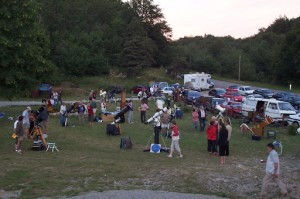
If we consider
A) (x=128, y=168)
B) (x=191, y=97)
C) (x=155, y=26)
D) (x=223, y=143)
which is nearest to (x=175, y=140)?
(x=223, y=143)

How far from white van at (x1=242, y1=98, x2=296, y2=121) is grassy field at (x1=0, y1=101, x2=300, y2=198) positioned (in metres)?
6.16

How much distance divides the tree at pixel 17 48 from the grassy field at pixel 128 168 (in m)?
7.06

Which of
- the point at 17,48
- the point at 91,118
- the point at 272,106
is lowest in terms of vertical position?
the point at 91,118

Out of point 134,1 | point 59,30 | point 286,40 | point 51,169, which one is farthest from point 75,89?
point 51,169

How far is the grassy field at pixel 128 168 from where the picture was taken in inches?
523

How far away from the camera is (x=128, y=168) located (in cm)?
1591

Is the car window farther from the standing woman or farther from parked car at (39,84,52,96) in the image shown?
parked car at (39,84,52,96)

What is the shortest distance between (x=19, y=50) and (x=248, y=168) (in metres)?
19.4

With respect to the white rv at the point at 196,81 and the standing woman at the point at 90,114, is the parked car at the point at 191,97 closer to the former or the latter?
the standing woman at the point at 90,114

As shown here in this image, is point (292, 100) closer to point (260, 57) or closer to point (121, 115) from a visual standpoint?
point (121, 115)

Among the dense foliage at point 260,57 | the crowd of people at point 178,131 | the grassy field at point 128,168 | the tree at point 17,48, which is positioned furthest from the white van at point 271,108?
the dense foliage at point 260,57

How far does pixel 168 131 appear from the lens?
24.7m

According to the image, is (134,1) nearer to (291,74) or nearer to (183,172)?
(291,74)

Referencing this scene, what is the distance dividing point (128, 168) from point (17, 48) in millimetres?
17201
